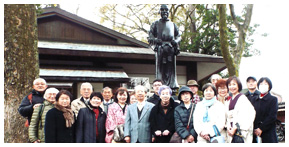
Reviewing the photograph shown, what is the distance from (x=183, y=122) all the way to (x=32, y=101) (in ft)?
7.80

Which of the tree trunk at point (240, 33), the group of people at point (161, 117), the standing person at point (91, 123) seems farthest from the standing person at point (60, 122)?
the tree trunk at point (240, 33)

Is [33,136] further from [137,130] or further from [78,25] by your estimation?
[78,25]

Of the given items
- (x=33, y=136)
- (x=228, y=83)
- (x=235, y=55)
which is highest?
(x=235, y=55)

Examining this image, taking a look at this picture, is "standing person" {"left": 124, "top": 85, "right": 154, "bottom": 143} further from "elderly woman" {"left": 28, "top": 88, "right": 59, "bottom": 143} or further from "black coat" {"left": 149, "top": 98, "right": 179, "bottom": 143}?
"elderly woman" {"left": 28, "top": 88, "right": 59, "bottom": 143}

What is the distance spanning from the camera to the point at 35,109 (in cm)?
448

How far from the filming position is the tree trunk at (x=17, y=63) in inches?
207

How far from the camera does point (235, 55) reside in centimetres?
1381

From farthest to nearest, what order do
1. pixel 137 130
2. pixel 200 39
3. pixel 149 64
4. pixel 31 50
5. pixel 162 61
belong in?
pixel 200 39, pixel 149 64, pixel 162 61, pixel 31 50, pixel 137 130

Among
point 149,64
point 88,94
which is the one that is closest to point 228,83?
point 88,94

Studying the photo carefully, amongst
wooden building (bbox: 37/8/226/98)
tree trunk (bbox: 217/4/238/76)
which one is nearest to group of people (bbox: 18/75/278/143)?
wooden building (bbox: 37/8/226/98)

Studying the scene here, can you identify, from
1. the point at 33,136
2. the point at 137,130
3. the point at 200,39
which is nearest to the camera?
the point at 33,136

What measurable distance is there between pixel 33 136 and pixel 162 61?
396cm

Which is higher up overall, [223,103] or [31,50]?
[31,50]

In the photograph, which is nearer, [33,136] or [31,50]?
[33,136]
